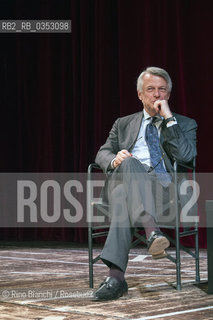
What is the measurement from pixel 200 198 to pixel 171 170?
211cm

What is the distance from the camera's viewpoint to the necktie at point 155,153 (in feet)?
8.43

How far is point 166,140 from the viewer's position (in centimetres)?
260

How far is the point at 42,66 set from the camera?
603 cm

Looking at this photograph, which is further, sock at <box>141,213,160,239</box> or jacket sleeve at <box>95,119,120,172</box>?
jacket sleeve at <box>95,119,120,172</box>

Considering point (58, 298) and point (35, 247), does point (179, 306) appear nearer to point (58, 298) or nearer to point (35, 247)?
point (58, 298)

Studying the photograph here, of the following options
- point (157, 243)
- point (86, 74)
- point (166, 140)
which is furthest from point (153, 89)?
point (86, 74)

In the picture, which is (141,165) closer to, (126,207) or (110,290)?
(126,207)

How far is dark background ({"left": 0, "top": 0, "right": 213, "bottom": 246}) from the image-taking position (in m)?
4.73

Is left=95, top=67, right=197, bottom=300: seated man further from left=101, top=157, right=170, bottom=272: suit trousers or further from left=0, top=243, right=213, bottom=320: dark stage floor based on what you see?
left=0, top=243, right=213, bottom=320: dark stage floor

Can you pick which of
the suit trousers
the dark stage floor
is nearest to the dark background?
the dark stage floor

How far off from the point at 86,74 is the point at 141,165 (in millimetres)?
3231

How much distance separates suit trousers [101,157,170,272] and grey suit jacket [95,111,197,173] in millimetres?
213

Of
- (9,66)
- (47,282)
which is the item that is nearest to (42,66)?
(9,66)

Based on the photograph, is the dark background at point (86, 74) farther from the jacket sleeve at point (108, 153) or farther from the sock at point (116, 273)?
the sock at point (116, 273)
